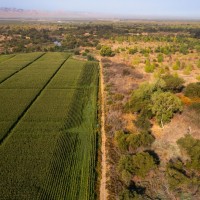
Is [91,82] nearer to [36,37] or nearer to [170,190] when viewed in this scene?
[170,190]

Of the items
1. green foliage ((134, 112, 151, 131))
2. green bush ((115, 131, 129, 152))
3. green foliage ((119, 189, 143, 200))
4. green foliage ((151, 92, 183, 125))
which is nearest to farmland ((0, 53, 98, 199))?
green foliage ((119, 189, 143, 200))

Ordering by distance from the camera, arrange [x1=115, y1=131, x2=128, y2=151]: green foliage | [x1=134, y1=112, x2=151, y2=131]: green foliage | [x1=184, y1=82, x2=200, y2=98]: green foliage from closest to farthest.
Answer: [x1=115, y1=131, x2=128, y2=151]: green foliage → [x1=134, y1=112, x2=151, y2=131]: green foliage → [x1=184, y1=82, x2=200, y2=98]: green foliage

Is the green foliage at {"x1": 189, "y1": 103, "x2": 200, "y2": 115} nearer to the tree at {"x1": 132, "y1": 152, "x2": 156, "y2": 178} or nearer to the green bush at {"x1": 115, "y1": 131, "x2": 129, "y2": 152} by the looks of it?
the green bush at {"x1": 115, "y1": 131, "x2": 129, "y2": 152}

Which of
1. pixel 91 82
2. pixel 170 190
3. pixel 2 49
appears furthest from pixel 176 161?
pixel 2 49

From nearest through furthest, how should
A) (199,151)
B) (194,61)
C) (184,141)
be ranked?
1. (199,151)
2. (184,141)
3. (194,61)

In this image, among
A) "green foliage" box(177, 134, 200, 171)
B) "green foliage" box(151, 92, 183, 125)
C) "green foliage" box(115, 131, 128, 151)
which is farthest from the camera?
"green foliage" box(151, 92, 183, 125)

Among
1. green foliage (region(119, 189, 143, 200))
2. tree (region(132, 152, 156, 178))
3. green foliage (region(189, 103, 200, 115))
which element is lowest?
green foliage (region(119, 189, 143, 200))

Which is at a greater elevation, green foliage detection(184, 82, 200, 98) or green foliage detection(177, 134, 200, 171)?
green foliage detection(184, 82, 200, 98)
